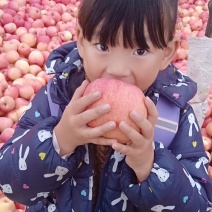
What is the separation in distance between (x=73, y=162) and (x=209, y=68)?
3.18ft

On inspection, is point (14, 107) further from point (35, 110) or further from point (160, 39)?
point (160, 39)

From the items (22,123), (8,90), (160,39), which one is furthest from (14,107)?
(160,39)

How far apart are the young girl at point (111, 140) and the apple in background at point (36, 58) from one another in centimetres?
153

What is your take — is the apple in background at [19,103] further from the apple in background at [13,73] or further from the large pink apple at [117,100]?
the large pink apple at [117,100]

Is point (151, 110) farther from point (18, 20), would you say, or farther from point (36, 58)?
point (18, 20)

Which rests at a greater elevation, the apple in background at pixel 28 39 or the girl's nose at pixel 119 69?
the girl's nose at pixel 119 69

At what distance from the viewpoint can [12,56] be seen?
8.71ft

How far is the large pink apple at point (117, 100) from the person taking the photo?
2.85 feet

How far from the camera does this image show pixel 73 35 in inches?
119

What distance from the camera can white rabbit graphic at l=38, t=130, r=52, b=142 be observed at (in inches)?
37.7

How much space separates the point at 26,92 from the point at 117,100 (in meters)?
1.49

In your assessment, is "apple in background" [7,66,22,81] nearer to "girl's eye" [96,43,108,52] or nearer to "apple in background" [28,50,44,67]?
"apple in background" [28,50,44,67]

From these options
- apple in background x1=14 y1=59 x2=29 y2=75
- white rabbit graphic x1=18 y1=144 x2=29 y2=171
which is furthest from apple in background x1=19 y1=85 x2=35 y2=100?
white rabbit graphic x1=18 y1=144 x2=29 y2=171

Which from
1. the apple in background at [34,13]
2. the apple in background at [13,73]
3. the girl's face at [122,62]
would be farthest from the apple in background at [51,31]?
the girl's face at [122,62]
